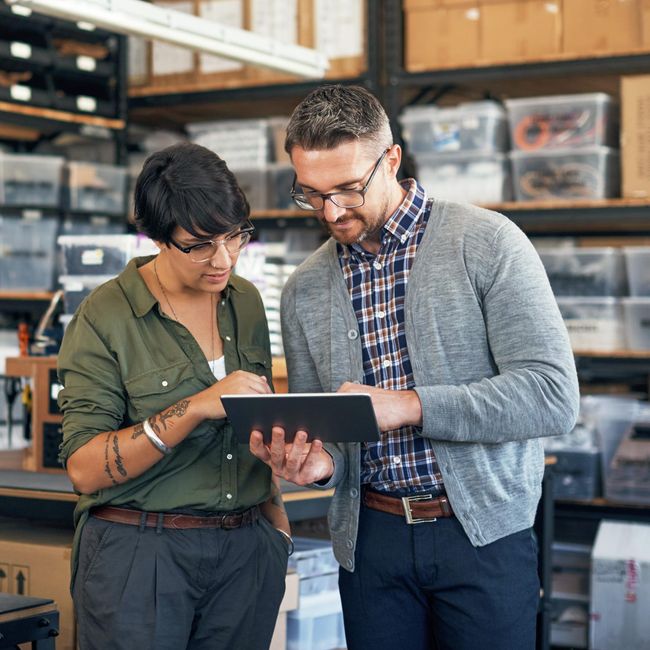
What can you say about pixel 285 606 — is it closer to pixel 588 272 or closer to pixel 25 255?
pixel 588 272

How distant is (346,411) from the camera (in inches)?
62.4

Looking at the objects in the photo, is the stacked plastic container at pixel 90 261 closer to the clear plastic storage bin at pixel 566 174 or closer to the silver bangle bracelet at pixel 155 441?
the silver bangle bracelet at pixel 155 441

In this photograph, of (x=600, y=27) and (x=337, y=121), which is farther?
(x=600, y=27)

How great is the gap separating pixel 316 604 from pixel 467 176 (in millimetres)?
2025

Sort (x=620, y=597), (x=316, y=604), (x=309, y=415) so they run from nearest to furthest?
(x=309, y=415) → (x=316, y=604) → (x=620, y=597)

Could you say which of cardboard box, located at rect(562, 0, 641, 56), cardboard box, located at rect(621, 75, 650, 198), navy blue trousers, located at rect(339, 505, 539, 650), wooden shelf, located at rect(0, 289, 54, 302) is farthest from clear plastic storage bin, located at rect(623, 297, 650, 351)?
navy blue trousers, located at rect(339, 505, 539, 650)

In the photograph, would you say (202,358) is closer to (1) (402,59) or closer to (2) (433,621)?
(2) (433,621)

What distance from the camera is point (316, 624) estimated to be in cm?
300

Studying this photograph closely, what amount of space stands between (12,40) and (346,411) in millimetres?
3611

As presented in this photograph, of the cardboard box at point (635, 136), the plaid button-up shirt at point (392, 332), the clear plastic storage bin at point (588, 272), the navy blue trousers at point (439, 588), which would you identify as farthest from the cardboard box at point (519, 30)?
the navy blue trousers at point (439, 588)

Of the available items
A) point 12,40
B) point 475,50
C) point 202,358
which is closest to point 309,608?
point 202,358

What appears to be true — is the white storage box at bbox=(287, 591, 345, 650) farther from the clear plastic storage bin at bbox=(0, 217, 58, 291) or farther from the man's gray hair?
the clear plastic storage bin at bbox=(0, 217, 58, 291)

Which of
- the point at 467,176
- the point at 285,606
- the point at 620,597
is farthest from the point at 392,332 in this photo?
the point at 467,176

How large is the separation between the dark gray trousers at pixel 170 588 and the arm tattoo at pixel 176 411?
7.9 inches
